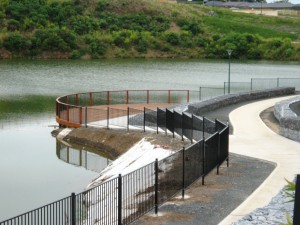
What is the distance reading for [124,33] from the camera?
4247 inches

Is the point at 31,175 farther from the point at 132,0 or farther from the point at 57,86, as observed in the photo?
the point at 132,0

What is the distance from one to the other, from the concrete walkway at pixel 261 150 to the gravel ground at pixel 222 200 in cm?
30

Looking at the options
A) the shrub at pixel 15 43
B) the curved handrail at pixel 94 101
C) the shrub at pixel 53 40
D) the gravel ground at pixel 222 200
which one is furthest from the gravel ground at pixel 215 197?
the shrub at pixel 53 40

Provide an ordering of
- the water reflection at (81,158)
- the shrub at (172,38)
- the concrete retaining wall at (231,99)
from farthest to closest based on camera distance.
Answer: the shrub at (172,38) → the concrete retaining wall at (231,99) → the water reflection at (81,158)

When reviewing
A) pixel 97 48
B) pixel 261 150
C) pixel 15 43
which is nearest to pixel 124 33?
pixel 97 48

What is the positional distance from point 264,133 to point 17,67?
5276cm

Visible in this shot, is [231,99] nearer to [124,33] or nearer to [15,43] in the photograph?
[15,43]

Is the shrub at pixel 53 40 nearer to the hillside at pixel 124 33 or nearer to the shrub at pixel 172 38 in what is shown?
the hillside at pixel 124 33

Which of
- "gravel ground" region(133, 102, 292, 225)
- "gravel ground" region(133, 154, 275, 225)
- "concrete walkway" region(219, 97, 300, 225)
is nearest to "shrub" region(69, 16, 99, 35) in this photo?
"concrete walkway" region(219, 97, 300, 225)

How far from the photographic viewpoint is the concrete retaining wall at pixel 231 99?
31.2 meters

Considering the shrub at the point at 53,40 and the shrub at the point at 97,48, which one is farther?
the shrub at the point at 97,48

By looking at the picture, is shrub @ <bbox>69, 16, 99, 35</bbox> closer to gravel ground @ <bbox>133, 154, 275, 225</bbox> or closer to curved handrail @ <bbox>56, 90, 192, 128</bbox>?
curved handrail @ <bbox>56, 90, 192, 128</bbox>

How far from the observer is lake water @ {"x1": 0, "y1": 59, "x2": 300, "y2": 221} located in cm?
2115

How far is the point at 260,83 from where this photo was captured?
4775cm
